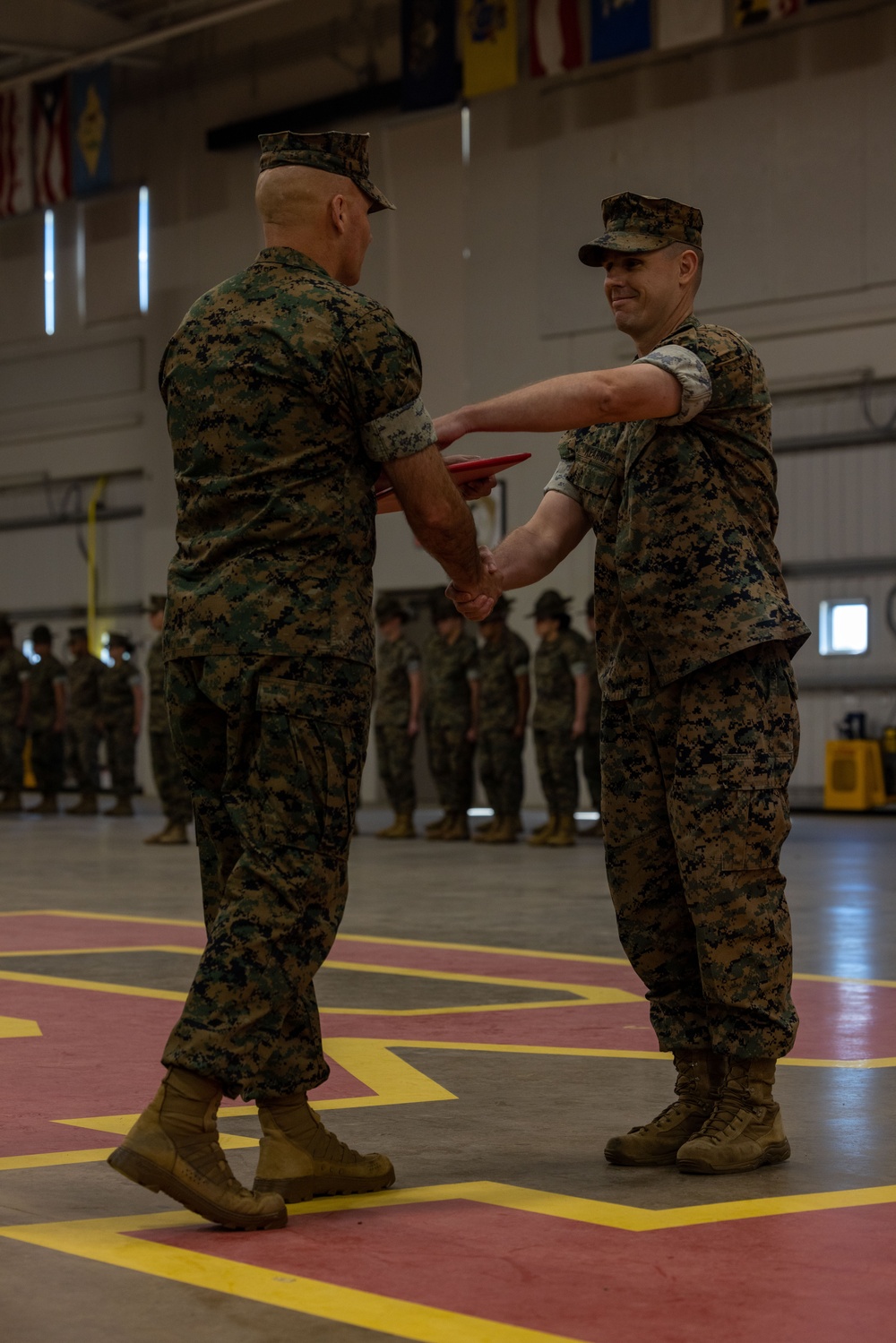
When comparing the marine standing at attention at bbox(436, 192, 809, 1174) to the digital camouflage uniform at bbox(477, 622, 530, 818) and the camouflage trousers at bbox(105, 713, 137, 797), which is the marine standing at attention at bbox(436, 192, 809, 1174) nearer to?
the digital camouflage uniform at bbox(477, 622, 530, 818)

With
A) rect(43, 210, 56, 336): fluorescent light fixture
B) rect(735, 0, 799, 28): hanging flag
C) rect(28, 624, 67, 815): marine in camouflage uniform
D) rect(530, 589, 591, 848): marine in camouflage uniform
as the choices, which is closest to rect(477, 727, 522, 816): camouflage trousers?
rect(530, 589, 591, 848): marine in camouflage uniform

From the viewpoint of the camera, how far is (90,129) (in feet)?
66.5

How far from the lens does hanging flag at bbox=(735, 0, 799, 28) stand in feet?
49.0

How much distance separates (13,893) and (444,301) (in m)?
11.1

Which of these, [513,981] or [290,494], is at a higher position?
[290,494]

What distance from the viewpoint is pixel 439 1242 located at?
300 centimetres

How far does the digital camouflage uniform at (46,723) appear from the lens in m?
18.5

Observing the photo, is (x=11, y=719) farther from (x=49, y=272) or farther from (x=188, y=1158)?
(x=188, y=1158)

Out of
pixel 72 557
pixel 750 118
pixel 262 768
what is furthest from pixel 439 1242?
pixel 72 557

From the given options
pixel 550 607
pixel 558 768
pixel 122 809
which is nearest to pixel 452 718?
pixel 558 768

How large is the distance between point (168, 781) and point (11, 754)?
491cm

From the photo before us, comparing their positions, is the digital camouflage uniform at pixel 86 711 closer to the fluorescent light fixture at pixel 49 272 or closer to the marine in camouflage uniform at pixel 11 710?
the marine in camouflage uniform at pixel 11 710

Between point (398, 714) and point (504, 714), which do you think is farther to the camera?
point (398, 714)

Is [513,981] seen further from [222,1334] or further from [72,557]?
[72,557]
